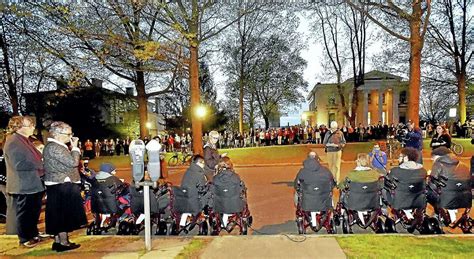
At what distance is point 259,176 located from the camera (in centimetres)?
1468

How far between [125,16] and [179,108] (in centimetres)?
3967

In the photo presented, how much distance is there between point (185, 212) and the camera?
19.9 ft

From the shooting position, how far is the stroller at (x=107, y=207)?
6.12 m

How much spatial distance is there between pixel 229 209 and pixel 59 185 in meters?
2.47

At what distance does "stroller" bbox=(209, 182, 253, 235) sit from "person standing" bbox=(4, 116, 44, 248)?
2.58 meters

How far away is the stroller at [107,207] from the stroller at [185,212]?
2.72ft

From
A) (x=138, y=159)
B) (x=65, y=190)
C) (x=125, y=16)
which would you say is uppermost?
(x=125, y=16)

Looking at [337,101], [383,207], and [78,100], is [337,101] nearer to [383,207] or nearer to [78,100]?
[78,100]

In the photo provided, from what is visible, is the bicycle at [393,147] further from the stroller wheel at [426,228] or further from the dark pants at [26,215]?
the dark pants at [26,215]

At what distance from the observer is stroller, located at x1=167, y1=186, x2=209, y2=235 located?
602 centimetres

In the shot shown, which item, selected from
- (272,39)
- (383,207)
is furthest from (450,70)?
(383,207)

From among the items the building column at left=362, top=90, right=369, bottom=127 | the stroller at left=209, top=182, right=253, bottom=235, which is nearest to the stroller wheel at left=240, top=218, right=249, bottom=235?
the stroller at left=209, top=182, right=253, bottom=235

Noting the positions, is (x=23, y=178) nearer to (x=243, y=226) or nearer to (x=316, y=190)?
(x=243, y=226)

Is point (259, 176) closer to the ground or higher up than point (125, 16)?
closer to the ground
